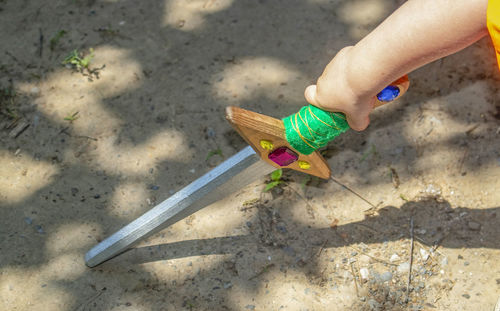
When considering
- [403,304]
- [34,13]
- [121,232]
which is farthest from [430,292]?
[34,13]

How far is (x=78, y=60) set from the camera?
2.41m

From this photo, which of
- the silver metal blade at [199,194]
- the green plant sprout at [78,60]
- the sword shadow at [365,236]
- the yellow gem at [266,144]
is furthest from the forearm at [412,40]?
the green plant sprout at [78,60]

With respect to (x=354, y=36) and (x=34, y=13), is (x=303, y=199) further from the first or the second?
(x=34, y=13)

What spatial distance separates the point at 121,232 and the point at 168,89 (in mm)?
894

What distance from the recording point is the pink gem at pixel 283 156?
1.39 meters

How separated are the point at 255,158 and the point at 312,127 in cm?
23

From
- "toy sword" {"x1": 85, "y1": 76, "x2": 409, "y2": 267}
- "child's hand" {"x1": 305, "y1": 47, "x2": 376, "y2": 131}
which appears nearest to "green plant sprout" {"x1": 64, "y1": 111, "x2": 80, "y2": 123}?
"toy sword" {"x1": 85, "y1": 76, "x2": 409, "y2": 267}

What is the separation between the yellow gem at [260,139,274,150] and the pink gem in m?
0.03

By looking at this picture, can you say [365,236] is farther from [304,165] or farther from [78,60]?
[78,60]

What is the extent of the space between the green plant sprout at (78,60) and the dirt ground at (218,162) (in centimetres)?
3

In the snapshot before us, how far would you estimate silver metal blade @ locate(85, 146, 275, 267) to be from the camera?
1.47 m

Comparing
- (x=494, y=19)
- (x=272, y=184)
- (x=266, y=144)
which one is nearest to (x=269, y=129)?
(x=266, y=144)

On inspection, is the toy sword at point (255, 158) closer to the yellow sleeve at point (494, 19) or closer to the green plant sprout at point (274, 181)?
the yellow sleeve at point (494, 19)

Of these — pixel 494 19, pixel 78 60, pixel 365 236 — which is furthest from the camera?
pixel 78 60
